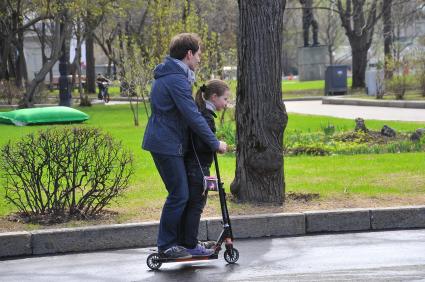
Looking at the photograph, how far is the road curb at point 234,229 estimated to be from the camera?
29.0 feet

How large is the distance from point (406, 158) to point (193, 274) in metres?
7.20

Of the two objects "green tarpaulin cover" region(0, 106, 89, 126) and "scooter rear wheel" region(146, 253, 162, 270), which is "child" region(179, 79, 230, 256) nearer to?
"scooter rear wheel" region(146, 253, 162, 270)

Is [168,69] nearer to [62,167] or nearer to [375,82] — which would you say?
[62,167]

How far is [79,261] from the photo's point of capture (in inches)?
330

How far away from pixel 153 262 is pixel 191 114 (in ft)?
4.02

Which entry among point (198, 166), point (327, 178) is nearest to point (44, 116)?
point (327, 178)

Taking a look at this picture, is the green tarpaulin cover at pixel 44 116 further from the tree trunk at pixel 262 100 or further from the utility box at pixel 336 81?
the utility box at pixel 336 81

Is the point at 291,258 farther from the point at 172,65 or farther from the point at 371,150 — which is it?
the point at 371,150

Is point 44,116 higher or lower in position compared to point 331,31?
lower

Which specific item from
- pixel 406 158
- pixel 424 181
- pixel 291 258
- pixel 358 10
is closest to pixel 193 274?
pixel 291 258

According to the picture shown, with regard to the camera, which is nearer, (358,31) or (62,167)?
(62,167)

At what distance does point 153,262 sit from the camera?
25.3 ft

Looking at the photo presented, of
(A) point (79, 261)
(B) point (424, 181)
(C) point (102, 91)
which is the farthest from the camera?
(C) point (102, 91)

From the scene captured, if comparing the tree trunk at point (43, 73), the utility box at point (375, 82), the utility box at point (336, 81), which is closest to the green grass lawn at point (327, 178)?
the utility box at point (375, 82)
